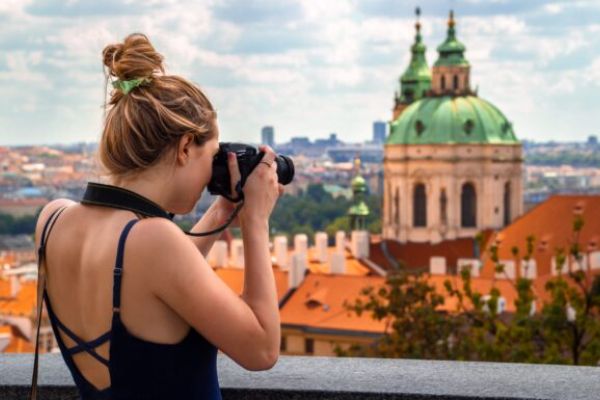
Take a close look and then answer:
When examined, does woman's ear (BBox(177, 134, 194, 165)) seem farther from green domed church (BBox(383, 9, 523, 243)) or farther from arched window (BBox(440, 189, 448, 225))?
arched window (BBox(440, 189, 448, 225))

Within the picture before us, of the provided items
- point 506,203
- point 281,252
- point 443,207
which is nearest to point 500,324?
point 281,252

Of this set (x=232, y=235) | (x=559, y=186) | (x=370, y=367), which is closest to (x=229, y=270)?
(x=232, y=235)

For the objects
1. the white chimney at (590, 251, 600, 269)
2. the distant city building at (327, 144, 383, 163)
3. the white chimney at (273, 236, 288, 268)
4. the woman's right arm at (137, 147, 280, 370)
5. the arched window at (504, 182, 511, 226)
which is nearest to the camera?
the woman's right arm at (137, 147, 280, 370)

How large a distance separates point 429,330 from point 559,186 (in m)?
139

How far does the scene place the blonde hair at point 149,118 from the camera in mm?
2789

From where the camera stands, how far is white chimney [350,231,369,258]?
66.2m

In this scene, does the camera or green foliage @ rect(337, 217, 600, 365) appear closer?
the camera

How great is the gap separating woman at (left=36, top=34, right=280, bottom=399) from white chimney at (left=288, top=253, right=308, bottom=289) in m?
47.6

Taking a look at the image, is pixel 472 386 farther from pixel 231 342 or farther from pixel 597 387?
pixel 231 342

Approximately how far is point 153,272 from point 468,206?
69919 mm

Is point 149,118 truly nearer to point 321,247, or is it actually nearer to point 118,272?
point 118,272

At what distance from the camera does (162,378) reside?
110 inches

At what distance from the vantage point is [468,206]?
7200 cm

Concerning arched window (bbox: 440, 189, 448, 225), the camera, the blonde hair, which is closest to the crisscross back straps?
the blonde hair
